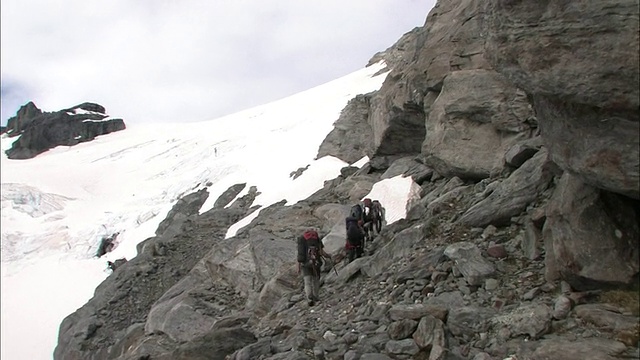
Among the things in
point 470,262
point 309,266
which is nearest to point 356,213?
point 309,266

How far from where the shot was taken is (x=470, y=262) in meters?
9.92

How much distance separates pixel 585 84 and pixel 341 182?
2121cm

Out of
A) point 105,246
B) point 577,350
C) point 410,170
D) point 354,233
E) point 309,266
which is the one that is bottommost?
point 577,350

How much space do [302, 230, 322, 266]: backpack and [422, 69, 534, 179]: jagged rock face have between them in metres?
5.93

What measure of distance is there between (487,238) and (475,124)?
745cm

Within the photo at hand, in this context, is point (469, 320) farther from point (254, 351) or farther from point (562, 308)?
point (254, 351)

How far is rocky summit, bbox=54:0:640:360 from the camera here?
7.01 meters

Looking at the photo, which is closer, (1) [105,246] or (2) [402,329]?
(2) [402,329]

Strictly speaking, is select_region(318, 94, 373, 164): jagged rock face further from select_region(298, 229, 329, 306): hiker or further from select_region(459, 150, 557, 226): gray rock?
select_region(459, 150, 557, 226): gray rock

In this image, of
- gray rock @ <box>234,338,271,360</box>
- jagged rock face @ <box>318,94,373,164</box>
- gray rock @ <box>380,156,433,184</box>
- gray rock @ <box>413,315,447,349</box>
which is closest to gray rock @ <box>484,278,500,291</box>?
gray rock @ <box>413,315,447,349</box>

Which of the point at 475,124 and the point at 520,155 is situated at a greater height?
the point at 475,124

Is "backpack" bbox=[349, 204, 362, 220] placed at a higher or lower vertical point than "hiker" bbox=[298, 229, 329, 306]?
higher

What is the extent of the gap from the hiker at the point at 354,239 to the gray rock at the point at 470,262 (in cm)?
441

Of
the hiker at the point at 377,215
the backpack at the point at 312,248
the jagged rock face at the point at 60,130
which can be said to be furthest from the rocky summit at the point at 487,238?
the jagged rock face at the point at 60,130
